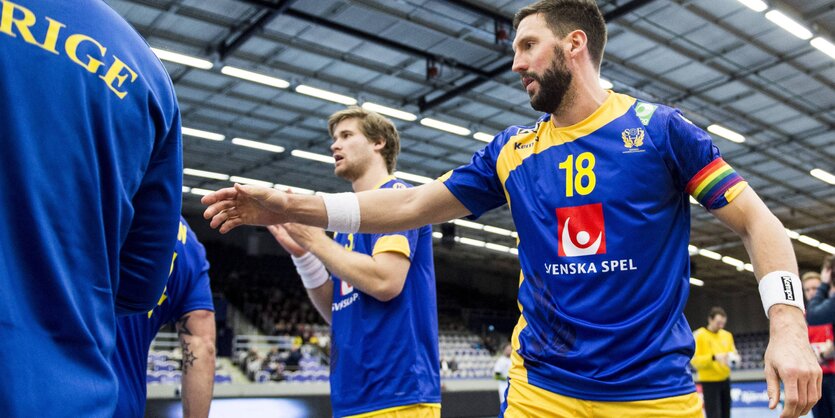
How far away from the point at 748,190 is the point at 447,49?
14334 millimetres

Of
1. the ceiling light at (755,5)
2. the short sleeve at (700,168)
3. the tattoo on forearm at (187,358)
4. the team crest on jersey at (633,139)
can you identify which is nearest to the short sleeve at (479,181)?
the team crest on jersey at (633,139)

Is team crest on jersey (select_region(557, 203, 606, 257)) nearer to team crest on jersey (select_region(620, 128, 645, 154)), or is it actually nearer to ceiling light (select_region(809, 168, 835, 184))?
team crest on jersey (select_region(620, 128, 645, 154))

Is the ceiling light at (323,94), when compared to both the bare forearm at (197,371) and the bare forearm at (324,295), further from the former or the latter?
the bare forearm at (197,371)

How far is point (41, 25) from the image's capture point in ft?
4.11

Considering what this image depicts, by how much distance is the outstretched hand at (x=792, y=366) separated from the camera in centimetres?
203

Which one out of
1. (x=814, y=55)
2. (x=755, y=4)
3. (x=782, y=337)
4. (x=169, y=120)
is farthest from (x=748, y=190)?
(x=814, y=55)

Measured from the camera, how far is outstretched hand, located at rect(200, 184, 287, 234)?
244 centimetres

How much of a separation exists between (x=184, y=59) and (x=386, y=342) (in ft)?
44.6

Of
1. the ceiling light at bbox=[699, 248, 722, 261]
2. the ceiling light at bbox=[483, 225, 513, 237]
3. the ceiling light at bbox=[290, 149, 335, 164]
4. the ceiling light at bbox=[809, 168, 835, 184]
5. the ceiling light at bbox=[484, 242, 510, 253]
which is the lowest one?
the ceiling light at bbox=[699, 248, 722, 261]

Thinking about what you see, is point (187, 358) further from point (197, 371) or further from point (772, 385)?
point (772, 385)

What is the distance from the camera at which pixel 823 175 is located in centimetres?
2453

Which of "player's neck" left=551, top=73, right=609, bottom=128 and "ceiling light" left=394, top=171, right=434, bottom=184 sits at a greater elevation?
"ceiling light" left=394, top=171, right=434, bottom=184

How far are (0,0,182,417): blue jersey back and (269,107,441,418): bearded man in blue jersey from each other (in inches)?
73.4

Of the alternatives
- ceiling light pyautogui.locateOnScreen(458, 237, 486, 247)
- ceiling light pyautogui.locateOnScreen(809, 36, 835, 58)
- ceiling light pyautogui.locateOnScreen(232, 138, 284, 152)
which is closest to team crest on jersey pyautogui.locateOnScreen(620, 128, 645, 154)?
ceiling light pyautogui.locateOnScreen(809, 36, 835, 58)
